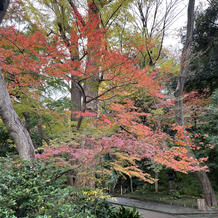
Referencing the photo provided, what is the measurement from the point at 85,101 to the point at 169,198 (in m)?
8.24

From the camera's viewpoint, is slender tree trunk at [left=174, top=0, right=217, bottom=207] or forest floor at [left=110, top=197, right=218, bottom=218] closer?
forest floor at [left=110, top=197, right=218, bottom=218]

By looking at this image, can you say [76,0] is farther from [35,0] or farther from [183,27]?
[183,27]

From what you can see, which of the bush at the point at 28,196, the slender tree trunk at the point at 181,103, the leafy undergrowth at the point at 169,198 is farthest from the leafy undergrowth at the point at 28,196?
the leafy undergrowth at the point at 169,198

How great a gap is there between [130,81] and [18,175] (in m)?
3.66

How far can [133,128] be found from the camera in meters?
6.61

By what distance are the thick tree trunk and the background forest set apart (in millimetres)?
18

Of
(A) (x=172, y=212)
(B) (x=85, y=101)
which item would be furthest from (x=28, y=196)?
(A) (x=172, y=212)

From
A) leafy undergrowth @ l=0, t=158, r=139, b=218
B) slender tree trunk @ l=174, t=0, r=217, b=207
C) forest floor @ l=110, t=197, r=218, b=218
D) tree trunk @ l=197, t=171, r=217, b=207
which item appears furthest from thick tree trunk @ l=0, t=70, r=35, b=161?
tree trunk @ l=197, t=171, r=217, b=207

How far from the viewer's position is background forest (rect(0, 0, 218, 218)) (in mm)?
3430

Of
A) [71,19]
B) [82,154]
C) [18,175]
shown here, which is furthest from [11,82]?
[18,175]

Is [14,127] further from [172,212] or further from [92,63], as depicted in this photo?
[172,212]

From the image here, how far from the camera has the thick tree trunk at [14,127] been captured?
3.57 meters

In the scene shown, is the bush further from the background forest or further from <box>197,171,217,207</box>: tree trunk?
<box>197,171,217,207</box>: tree trunk

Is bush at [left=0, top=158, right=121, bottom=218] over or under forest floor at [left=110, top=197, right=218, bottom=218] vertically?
over
